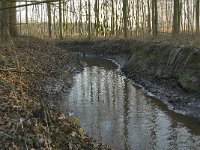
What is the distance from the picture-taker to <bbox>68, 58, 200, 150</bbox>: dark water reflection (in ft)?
30.9

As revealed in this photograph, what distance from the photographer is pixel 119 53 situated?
29.8 meters

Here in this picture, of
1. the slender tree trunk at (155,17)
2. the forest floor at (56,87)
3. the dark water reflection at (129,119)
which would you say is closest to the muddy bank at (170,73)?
the forest floor at (56,87)

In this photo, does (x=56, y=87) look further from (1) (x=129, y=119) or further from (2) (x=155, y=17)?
(2) (x=155, y=17)

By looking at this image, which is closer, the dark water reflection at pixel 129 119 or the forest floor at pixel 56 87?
the forest floor at pixel 56 87

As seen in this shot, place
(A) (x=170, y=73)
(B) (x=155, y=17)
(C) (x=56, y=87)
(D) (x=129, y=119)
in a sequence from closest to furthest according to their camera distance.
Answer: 1. (D) (x=129, y=119)
2. (C) (x=56, y=87)
3. (A) (x=170, y=73)
4. (B) (x=155, y=17)

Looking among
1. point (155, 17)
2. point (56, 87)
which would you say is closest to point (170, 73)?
point (56, 87)

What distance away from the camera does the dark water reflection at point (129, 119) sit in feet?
30.9

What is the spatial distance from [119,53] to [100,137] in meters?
20.5

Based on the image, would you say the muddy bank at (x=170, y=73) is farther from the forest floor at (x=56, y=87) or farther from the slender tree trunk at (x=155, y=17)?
the slender tree trunk at (x=155, y=17)

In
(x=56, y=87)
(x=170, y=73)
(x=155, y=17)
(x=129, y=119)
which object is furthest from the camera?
(x=155, y=17)

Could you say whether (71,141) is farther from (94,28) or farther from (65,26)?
(65,26)

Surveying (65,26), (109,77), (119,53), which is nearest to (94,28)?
(65,26)

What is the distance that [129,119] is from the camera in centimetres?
1151

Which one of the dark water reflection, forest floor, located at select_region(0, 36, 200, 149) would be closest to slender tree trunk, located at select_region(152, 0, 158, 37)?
forest floor, located at select_region(0, 36, 200, 149)
